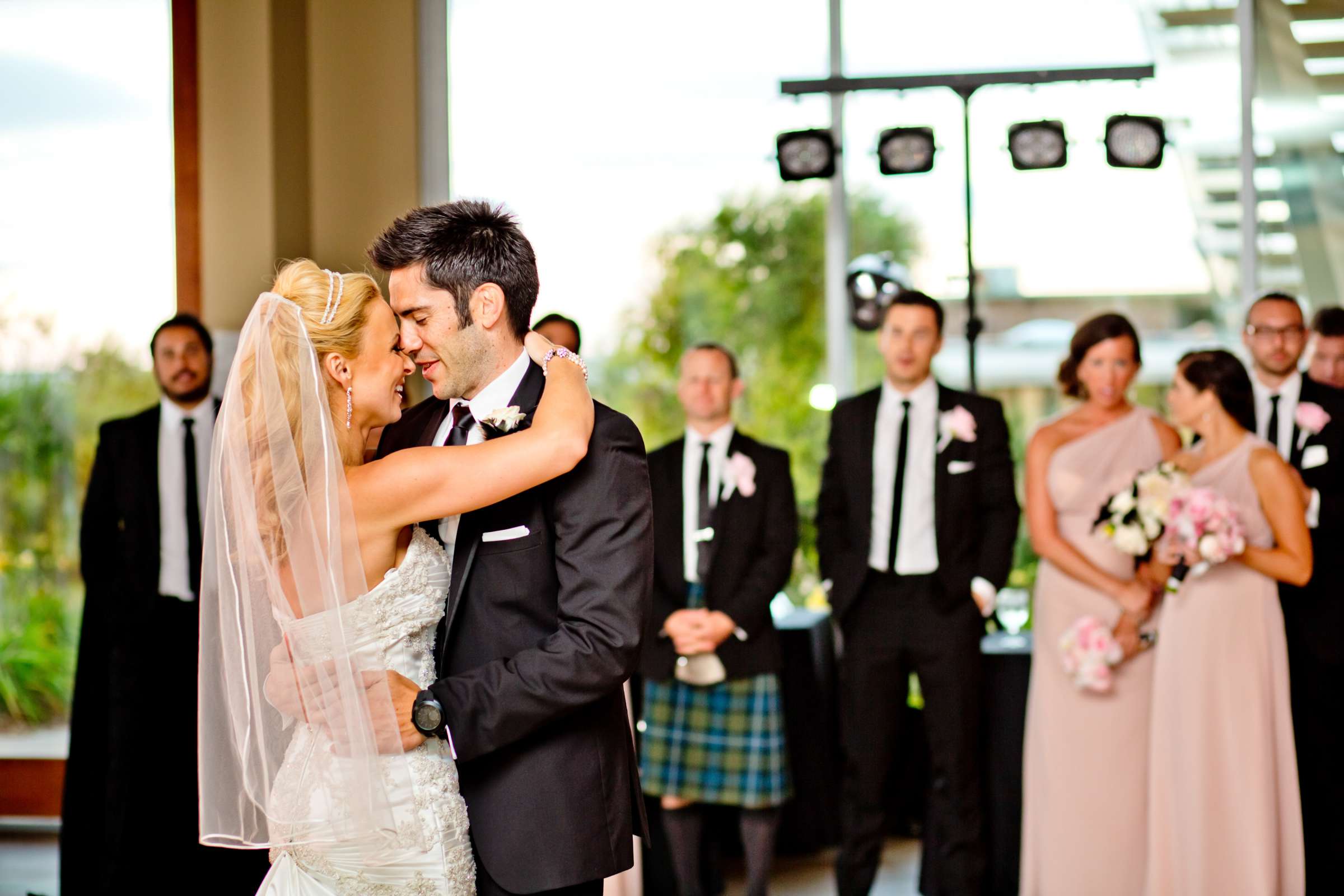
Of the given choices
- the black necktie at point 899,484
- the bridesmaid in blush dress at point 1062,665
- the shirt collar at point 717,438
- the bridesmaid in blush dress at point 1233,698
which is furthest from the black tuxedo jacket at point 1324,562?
the shirt collar at point 717,438

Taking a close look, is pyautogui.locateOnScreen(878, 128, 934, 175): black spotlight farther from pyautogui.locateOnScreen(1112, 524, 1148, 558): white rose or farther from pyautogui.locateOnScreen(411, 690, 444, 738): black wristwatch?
pyautogui.locateOnScreen(411, 690, 444, 738): black wristwatch

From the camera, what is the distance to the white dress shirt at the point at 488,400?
2.08 m

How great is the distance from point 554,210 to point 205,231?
62.7 inches

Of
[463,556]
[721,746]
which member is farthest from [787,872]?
[463,556]

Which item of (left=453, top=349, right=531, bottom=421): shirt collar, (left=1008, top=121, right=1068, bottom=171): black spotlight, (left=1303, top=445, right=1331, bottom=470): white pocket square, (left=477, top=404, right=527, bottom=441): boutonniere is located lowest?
(left=1303, top=445, right=1331, bottom=470): white pocket square

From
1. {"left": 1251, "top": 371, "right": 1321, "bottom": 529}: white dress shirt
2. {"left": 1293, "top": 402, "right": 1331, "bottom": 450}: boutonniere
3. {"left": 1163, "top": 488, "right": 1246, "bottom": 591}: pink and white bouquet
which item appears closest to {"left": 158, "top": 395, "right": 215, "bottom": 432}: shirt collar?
{"left": 1163, "top": 488, "right": 1246, "bottom": 591}: pink and white bouquet

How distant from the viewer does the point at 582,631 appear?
1.93 metres

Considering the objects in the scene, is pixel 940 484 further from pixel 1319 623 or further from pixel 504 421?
pixel 504 421

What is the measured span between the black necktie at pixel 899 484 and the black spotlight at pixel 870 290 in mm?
1182

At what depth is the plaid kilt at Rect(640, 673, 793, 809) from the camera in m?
4.16

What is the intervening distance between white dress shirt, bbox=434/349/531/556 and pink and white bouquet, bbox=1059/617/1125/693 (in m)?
2.52

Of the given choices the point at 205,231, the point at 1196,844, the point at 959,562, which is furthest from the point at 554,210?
the point at 1196,844

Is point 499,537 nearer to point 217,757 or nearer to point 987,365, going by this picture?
point 217,757

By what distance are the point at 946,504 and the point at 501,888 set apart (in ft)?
8.25
